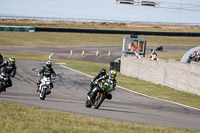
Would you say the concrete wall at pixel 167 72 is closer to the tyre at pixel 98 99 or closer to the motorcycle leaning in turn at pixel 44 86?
the tyre at pixel 98 99

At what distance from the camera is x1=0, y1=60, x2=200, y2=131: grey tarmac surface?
39.6 ft

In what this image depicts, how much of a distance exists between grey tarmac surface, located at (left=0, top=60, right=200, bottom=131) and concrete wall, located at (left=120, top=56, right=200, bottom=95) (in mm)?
3541

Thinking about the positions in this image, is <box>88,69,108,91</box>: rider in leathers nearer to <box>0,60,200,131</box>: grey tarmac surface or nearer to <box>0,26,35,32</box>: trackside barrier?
<box>0,60,200,131</box>: grey tarmac surface

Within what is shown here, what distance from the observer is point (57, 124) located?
9.27m

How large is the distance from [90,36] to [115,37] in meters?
5.32

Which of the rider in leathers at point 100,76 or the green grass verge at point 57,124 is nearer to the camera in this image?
the green grass verge at point 57,124

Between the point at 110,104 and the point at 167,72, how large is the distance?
9.06 meters

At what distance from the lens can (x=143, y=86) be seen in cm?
2309

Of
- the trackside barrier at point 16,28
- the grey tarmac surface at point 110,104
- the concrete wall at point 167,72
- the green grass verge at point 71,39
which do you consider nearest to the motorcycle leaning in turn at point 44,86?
the grey tarmac surface at point 110,104

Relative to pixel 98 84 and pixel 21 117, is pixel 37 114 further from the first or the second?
pixel 98 84

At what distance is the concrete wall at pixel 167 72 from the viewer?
20656 mm

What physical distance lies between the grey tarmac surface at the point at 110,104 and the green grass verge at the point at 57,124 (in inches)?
55.6

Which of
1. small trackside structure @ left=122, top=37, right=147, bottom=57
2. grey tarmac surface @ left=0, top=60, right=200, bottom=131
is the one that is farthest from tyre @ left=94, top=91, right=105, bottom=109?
small trackside structure @ left=122, top=37, right=147, bottom=57

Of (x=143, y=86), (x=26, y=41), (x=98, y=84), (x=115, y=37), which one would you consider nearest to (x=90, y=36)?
(x=115, y=37)
